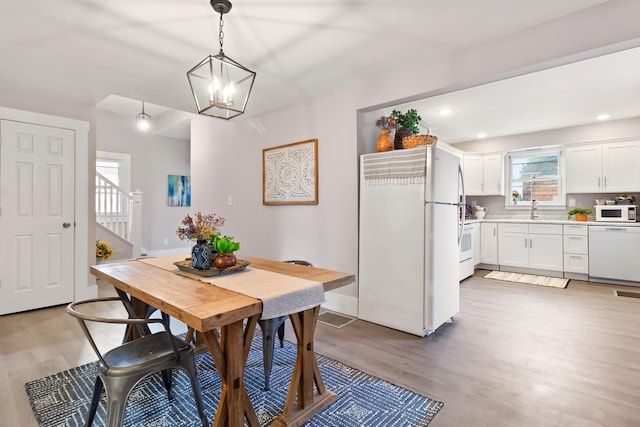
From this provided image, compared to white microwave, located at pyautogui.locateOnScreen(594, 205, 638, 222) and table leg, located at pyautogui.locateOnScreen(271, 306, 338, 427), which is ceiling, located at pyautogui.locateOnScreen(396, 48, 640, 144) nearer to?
white microwave, located at pyautogui.locateOnScreen(594, 205, 638, 222)

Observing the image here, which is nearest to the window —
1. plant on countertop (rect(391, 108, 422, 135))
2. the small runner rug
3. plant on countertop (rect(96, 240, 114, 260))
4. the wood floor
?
the small runner rug

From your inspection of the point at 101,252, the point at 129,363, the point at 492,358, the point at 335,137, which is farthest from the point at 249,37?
the point at 101,252

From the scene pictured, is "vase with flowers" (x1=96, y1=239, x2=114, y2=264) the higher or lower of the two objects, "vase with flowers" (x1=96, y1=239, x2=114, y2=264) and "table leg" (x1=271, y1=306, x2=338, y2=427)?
the higher

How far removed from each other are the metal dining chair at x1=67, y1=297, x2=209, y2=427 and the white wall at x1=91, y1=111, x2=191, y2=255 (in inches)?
236

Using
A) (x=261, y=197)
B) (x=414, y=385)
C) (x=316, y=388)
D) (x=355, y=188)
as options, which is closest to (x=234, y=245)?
(x=316, y=388)

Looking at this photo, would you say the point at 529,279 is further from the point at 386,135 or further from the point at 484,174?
the point at 386,135

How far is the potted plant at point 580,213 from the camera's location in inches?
194

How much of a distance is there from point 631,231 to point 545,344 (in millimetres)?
3083

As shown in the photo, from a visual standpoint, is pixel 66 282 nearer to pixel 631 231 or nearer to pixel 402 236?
pixel 402 236

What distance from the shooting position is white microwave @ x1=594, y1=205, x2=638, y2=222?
4516mm

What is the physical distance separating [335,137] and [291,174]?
2.42ft

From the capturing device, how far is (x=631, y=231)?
431cm

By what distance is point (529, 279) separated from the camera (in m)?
4.86

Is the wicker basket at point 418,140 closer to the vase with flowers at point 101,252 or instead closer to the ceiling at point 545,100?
the ceiling at point 545,100
